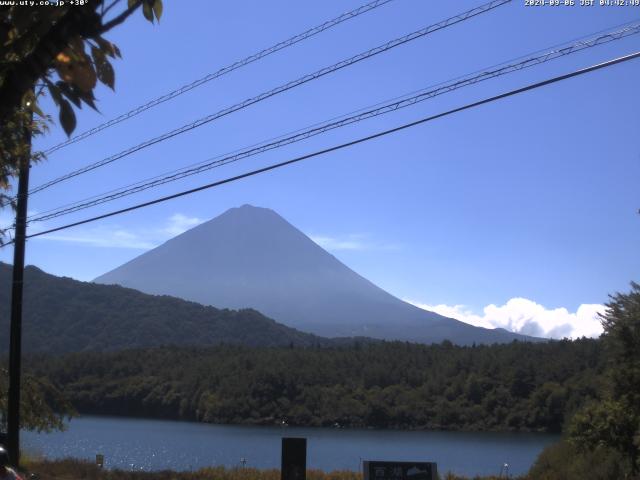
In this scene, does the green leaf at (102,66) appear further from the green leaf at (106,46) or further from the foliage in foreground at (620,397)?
the foliage in foreground at (620,397)

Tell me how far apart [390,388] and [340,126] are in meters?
79.3

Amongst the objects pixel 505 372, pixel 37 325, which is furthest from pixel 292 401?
pixel 37 325

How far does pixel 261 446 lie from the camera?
5778 cm

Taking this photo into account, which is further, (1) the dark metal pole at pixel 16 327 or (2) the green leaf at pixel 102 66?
(1) the dark metal pole at pixel 16 327

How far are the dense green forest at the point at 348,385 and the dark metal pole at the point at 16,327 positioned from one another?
2461 inches

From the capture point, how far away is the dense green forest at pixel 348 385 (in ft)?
262

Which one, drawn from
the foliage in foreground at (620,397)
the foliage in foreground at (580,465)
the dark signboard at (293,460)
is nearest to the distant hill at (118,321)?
the foliage in foreground at (580,465)

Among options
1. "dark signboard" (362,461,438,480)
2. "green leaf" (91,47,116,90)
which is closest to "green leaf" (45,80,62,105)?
"green leaf" (91,47,116,90)

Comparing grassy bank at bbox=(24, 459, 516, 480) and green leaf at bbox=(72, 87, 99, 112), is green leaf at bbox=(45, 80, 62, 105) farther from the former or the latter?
grassy bank at bbox=(24, 459, 516, 480)

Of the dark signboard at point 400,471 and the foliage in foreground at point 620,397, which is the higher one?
the foliage in foreground at point 620,397

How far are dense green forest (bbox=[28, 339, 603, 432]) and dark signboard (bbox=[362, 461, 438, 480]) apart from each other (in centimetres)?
6657

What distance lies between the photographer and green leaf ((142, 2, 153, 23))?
3.07 metres

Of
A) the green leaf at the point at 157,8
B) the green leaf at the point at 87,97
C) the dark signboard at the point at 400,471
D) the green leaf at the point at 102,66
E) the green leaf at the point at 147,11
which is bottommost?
the dark signboard at the point at 400,471

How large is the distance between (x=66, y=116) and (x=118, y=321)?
154 metres
